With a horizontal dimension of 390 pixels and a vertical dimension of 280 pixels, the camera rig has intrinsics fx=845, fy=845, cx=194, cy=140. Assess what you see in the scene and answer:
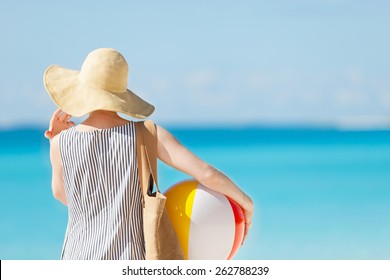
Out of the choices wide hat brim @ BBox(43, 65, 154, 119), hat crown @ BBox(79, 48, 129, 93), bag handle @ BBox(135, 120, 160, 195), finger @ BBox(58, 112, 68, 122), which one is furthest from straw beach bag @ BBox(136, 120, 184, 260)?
finger @ BBox(58, 112, 68, 122)

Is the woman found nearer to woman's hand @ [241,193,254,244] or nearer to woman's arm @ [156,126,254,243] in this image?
woman's arm @ [156,126,254,243]

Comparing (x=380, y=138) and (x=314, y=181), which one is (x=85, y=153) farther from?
(x=380, y=138)

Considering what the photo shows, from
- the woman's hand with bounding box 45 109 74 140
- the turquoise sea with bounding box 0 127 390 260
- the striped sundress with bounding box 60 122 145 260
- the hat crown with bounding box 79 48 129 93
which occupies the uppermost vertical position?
the turquoise sea with bounding box 0 127 390 260

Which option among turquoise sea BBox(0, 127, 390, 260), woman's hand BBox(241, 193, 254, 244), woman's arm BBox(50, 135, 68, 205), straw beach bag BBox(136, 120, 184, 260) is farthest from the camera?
turquoise sea BBox(0, 127, 390, 260)

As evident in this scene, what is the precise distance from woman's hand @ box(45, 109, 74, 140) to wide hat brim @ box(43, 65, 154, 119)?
143 millimetres

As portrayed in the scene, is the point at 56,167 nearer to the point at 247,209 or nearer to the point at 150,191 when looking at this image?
the point at 150,191

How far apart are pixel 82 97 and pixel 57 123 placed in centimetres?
30

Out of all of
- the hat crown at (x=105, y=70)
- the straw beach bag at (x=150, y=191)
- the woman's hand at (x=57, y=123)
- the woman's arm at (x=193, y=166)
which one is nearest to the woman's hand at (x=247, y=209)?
the woman's arm at (x=193, y=166)

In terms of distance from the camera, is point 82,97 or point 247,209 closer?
point 82,97

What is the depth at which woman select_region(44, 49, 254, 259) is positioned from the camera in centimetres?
368

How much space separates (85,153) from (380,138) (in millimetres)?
26187

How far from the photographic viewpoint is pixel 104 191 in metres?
3.69

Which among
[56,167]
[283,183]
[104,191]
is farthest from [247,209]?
[283,183]
